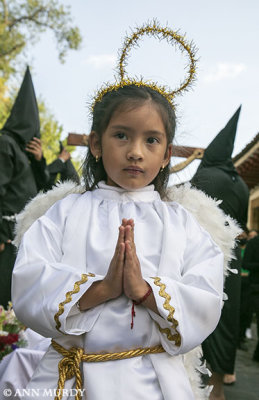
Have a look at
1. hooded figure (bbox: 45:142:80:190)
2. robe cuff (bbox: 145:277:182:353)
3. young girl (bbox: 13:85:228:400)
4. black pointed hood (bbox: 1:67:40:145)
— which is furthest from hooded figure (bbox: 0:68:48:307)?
robe cuff (bbox: 145:277:182:353)

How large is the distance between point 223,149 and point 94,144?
2173 mm

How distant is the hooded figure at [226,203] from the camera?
147 inches

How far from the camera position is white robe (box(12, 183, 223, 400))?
1.63 m

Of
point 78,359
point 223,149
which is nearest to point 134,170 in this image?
point 78,359

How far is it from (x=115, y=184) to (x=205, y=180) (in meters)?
1.69

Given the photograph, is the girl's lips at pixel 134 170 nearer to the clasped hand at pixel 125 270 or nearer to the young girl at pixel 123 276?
the young girl at pixel 123 276

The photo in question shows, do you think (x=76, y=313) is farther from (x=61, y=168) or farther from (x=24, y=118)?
(x=61, y=168)

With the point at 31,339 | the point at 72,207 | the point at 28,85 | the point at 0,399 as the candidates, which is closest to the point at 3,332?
the point at 31,339

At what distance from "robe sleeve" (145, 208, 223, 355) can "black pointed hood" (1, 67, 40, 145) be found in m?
3.10

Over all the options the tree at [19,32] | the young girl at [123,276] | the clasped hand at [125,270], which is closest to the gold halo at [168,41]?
the young girl at [123,276]

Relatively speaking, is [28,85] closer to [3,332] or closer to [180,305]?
[3,332]

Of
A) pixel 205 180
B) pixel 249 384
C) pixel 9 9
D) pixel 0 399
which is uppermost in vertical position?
pixel 9 9

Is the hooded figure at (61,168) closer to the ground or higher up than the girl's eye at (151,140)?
closer to the ground

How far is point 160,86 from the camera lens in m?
2.16
